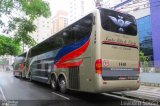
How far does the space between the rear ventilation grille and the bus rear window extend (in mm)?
2540

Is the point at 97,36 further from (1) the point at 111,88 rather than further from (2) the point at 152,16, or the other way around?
(2) the point at 152,16

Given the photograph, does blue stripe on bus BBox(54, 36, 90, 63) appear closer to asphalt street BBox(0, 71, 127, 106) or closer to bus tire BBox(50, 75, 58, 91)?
bus tire BBox(50, 75, 58, 91)

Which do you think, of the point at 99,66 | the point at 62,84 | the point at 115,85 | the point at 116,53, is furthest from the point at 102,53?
the point at 62,84

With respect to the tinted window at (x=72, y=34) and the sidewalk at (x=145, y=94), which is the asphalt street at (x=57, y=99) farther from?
the tinted window at (x=72, y=34)

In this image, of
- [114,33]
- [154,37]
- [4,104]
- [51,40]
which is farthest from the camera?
A: [154,37]

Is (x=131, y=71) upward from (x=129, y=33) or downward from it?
downward

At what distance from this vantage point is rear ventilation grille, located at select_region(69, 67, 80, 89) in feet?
37.2

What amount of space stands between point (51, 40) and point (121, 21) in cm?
620

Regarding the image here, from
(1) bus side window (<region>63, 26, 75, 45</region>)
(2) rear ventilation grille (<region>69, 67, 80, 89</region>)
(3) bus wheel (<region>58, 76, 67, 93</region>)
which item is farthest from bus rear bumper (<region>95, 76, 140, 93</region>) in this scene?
(3) bus wheel (<region>58, 76, 67, 93</region>)

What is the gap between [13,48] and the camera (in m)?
38.9

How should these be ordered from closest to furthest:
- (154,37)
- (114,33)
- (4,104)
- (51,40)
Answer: (4,104)
(114,33)
(51,40)
(154,37)

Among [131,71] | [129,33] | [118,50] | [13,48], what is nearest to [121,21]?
[129,33]

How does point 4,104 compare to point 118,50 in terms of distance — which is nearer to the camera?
point 4,104

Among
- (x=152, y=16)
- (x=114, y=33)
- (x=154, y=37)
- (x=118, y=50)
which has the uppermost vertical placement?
(x=152, y=16)
